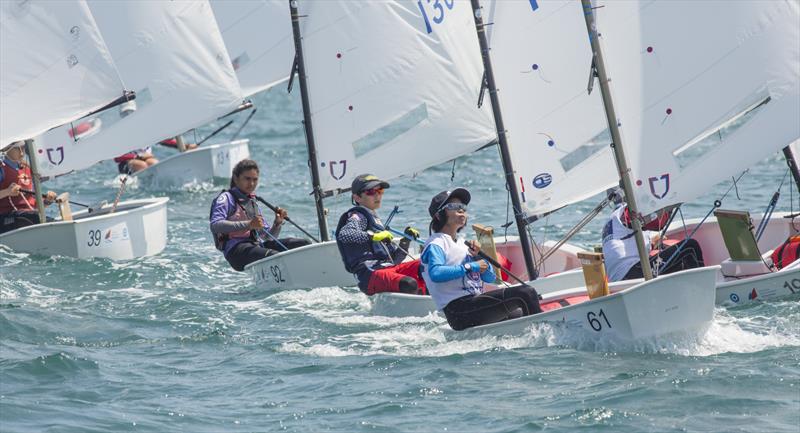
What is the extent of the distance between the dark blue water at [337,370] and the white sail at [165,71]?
2.63 meters

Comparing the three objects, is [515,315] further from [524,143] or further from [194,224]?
[194,224]

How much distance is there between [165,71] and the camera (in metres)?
13.9

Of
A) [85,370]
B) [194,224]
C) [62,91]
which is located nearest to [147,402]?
[85,370]

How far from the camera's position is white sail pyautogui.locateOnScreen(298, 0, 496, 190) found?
11266 mm

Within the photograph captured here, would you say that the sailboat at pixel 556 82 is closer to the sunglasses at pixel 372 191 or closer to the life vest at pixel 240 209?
the sunglasses at pixel 372 191

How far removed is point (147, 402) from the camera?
7461 mm

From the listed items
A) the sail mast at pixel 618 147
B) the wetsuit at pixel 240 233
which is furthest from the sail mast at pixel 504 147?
the wetsuit at pixel 240 233

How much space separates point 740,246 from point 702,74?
1.69 m

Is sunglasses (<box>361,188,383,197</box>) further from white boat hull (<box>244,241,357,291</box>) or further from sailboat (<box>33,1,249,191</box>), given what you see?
sailboat (<box>33,1,249,191</box>)

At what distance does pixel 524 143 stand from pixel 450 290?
5.80 ft

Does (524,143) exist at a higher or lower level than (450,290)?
higher

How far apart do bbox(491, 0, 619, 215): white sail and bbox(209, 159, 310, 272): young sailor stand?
7.85 feet

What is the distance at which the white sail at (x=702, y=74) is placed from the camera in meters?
8.33

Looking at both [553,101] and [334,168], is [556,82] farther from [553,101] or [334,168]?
[334,168]
